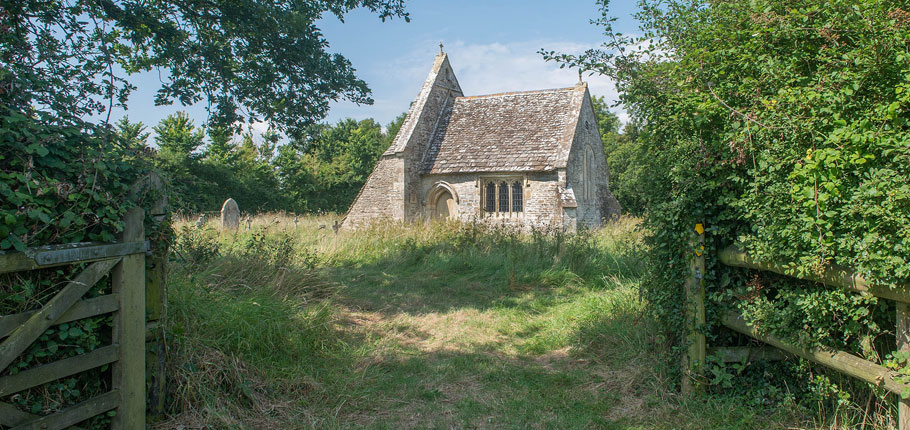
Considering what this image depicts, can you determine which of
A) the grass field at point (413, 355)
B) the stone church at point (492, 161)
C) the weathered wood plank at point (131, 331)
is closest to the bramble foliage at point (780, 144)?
the grass field at point (413, 355)

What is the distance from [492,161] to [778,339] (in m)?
16.7

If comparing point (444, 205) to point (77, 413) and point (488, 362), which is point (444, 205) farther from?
point (77, 413)

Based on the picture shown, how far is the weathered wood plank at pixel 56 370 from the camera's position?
2.83m

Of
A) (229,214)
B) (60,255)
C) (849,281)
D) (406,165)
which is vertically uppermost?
(406,165)

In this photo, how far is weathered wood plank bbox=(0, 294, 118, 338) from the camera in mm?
2820

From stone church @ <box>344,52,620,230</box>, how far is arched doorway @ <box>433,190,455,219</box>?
4cm

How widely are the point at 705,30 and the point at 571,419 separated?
10.5ft

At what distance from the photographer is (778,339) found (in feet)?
11.6

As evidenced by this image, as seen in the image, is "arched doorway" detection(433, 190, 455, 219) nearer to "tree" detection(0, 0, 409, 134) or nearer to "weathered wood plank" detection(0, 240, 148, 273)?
"tree" detection(0, 0, 409, 134)

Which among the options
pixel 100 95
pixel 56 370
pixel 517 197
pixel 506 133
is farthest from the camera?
pixel 506 133

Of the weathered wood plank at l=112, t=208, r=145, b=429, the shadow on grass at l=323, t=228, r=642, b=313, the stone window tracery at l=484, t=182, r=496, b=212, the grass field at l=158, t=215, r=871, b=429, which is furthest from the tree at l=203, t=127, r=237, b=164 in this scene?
the weathered wood plank at l=112, t=208, r=145, b=429

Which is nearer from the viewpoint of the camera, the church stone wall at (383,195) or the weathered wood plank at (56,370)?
the weathered wood plank at (56,370)

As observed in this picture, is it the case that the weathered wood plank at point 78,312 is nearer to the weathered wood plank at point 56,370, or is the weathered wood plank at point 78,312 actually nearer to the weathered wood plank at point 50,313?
the weathered wood plank at point 50,313

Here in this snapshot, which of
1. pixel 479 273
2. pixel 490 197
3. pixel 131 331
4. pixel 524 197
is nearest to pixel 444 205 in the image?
pixel 490 197
